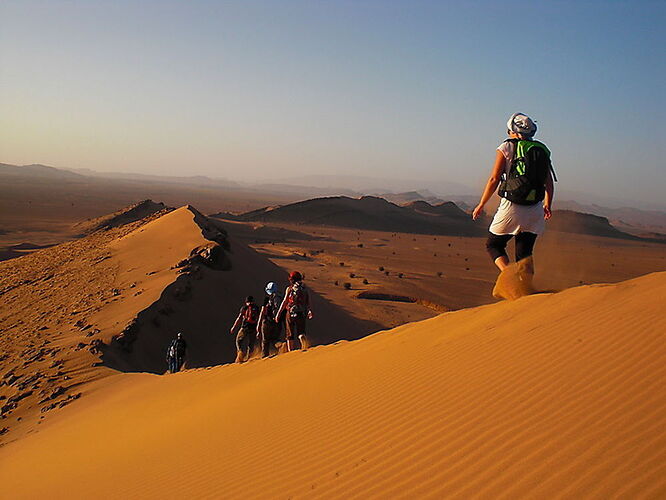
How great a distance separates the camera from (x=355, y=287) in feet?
71.1

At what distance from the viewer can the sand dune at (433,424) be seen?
2.62m

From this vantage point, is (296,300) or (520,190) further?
(296,300)

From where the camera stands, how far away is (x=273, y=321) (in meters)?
8.63

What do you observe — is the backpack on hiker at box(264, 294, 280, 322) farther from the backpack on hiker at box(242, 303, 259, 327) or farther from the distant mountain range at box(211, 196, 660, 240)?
the distant mountain range at box(211, 196, 660, 240)

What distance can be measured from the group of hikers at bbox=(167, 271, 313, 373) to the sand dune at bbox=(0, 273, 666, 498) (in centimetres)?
186

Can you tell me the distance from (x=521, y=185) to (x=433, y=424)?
2.54m

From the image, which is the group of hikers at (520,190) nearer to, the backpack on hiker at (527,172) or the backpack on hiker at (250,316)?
the backpack on hiker at (527,172)

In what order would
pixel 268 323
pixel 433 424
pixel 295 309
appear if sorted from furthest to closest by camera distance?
pixel 268 323, pixel 295 309, pixel 433 424

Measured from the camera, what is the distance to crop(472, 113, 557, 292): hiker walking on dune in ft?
15.7

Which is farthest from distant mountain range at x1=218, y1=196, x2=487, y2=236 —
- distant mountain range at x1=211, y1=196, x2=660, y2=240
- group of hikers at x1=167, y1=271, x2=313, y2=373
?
group of hikers at x1=167, y1=271, x2=313, y2=373

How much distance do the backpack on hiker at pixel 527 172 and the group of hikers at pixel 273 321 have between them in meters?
3.65

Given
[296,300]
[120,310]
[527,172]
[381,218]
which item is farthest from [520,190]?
[381,218]

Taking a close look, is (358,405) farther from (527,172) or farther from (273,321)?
(273,321)

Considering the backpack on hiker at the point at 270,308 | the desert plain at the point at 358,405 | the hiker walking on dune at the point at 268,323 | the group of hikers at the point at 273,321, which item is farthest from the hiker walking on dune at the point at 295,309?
the desert plain at the point at 358,405
